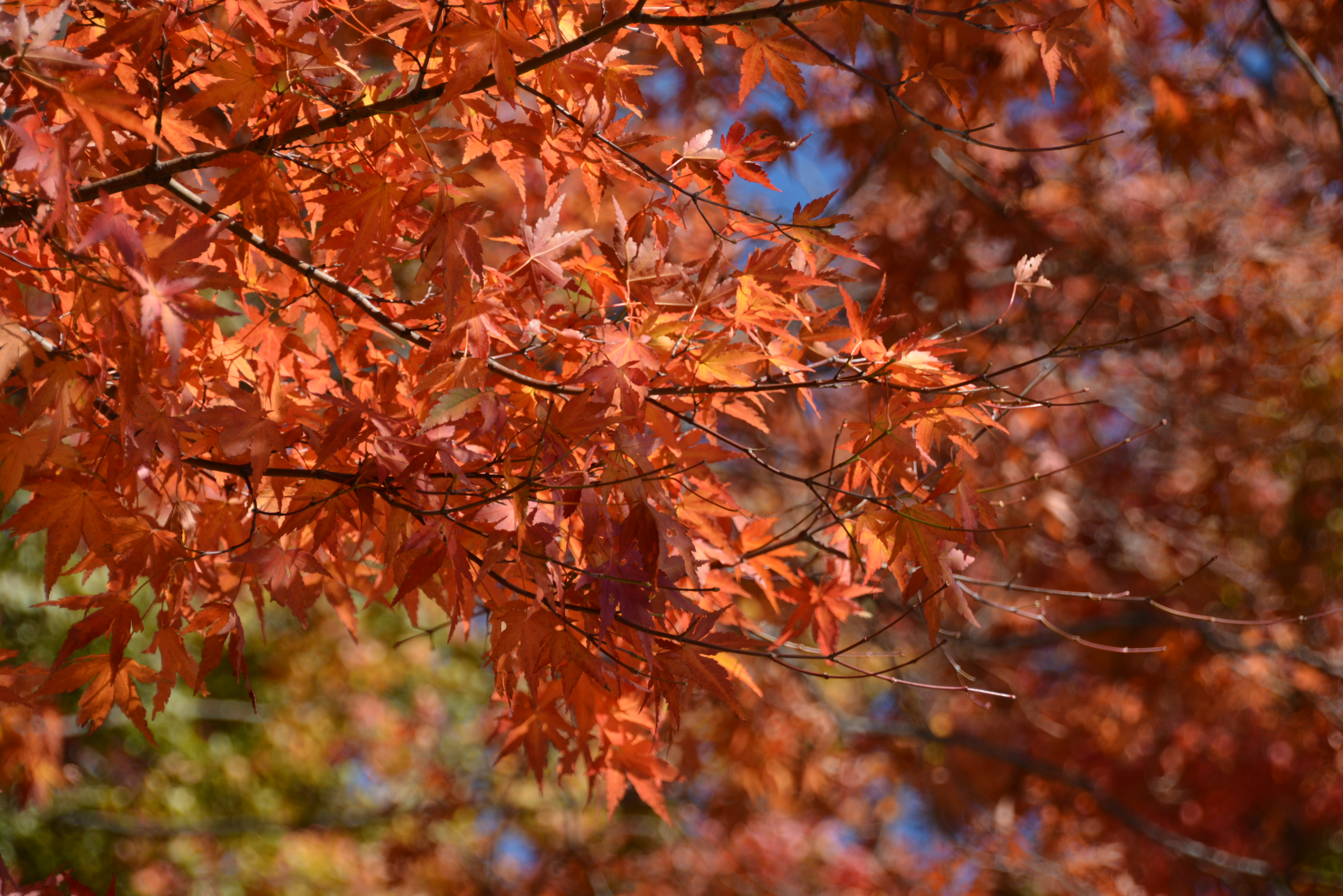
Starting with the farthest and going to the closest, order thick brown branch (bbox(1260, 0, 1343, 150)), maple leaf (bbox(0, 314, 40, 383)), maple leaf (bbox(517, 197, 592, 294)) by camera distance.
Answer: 1. thick brown branch (bbox(1260, 0, 1343, 150))
2. maple leaf (bbox(517, 197, 592, 294))
3. maple leaf (bbox(0, 314, 40, 383))

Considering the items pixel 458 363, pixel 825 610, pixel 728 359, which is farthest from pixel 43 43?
pixel 825 610

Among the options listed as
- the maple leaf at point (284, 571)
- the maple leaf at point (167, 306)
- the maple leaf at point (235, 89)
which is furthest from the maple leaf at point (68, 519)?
the maple leaf at point (235, 89)

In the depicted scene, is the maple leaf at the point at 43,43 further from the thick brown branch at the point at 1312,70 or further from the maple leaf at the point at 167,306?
the thick brown branch at the point at 1312,70

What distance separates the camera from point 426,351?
1.75 m

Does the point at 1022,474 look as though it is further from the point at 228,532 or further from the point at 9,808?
the point at 9,808

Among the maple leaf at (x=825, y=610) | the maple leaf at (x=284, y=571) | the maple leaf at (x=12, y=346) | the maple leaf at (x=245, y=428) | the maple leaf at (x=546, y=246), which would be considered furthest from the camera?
the maple leaf at (x=825, y=610)

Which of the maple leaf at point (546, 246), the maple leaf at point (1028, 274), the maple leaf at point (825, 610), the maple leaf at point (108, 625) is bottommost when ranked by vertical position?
the maple leaf at point (108, 625)

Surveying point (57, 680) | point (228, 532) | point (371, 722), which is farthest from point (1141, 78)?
point (371, 722)

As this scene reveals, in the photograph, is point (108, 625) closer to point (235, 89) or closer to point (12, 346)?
point (12, 346)

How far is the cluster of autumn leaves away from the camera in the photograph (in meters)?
1.39

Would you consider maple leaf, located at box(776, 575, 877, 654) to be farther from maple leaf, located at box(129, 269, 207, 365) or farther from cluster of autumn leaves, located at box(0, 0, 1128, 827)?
Answer: maple leaf, located at box(129, 269, 207, 365)

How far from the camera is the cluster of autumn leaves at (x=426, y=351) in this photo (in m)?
1.39

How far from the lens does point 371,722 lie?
8141mm

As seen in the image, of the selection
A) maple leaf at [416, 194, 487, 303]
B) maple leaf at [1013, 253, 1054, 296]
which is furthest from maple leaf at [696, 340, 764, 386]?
maple leaf at [1013, 253, 1054, 296]
